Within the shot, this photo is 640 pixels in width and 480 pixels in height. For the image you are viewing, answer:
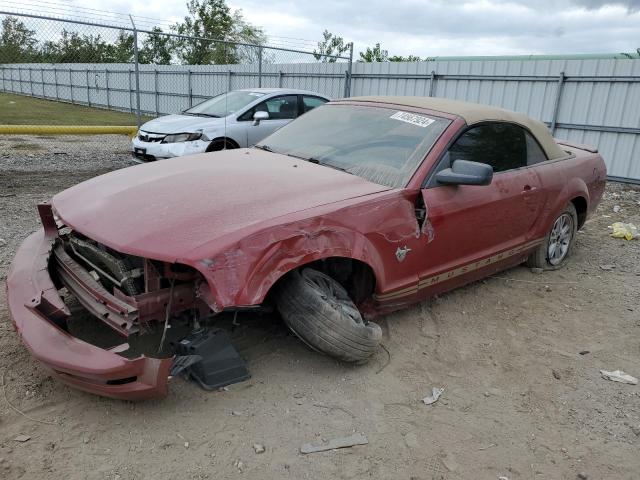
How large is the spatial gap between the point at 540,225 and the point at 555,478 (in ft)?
8.65

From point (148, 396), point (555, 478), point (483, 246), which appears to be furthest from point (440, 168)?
point (148, 396)

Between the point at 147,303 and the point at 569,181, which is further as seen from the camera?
the point at 569,181

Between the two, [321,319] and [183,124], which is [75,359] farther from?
[183,124]

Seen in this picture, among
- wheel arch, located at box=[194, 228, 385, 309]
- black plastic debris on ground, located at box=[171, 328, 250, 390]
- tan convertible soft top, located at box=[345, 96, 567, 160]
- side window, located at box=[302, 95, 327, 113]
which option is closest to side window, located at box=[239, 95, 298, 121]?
side window, located at box=[302, 95, 327, 113]

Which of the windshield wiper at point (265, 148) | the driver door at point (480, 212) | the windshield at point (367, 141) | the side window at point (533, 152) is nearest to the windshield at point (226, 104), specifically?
the windshield wiper at point (265, 148)

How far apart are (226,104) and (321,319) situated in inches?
263

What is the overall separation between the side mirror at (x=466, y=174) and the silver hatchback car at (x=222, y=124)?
15.2 ft

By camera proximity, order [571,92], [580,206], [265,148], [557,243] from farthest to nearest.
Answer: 1. [571,92]
2. [580,206]
3. [557,243]
4. [265,148]

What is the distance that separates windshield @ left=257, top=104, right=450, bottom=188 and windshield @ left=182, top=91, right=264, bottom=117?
4573 millimetres

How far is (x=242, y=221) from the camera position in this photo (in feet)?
9.01

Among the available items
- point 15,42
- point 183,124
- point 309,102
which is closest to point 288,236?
point 183,124

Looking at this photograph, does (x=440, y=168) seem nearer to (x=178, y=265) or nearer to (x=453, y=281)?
(x=453, y=281)

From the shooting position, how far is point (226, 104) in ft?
29.0

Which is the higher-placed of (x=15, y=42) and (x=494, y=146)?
(x=15, y=42)
